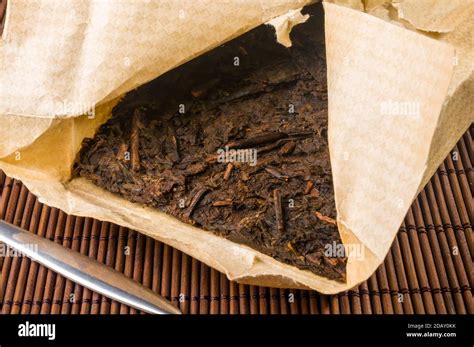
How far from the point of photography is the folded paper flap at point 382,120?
0.75 meters

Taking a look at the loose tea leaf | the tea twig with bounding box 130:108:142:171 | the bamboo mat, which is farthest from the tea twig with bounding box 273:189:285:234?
the tea twig with bounding box 130:108:142:171

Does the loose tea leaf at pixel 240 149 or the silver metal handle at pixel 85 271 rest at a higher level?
Result: the loose tea leaf at pixel 240 149

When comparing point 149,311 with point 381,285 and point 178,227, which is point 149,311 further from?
point 381,285

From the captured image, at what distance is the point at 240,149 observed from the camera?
93 cm

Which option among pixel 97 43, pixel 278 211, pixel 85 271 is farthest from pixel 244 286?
pixel 97 43

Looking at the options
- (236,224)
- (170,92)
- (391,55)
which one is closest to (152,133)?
(170,92)

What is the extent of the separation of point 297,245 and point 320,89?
9.9 inches

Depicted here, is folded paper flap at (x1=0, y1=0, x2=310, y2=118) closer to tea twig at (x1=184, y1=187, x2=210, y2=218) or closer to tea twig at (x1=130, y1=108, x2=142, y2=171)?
tea twig at (x1=130, y1=108, x2=142, y2=171)

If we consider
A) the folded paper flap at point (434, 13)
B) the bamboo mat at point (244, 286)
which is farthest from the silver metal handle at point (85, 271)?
the folded paper flap at point (434, 13)

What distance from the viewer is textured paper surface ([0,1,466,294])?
0.75 m

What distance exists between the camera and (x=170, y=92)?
1.00 meters

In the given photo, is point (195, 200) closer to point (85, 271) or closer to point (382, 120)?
point (85, 271)

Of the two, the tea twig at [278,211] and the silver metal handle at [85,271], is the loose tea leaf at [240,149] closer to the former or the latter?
the tea twig at [278,211]

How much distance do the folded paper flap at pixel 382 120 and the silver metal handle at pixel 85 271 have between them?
32 centimetres
